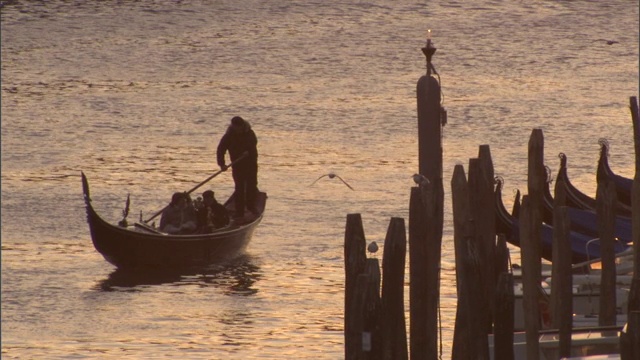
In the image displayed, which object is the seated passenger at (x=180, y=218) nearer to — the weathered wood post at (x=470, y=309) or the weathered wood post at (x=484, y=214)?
the weathered wood post at (x=484, y=214)

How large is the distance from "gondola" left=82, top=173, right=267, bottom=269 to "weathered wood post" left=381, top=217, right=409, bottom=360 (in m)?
6.53

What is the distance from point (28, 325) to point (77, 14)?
75.8 ft

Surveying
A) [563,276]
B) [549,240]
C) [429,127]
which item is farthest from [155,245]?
[563,276]

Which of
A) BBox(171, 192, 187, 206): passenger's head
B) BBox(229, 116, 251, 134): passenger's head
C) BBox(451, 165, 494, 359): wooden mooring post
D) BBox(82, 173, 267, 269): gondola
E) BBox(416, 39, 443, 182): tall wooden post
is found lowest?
BBox(82, 173, 267, 269): gondola

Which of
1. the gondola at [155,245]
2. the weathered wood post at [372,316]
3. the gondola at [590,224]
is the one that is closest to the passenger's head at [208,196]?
the gondola at [155,245]

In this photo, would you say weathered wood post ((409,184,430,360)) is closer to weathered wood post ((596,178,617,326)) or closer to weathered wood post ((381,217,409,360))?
weathered wood post ((381,217,409,360))

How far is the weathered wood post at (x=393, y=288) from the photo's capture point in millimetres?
9062

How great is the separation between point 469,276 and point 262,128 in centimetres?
1754

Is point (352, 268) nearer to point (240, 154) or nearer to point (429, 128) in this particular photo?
point (429, 128)

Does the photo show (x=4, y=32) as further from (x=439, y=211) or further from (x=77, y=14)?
(x=439, y=211)

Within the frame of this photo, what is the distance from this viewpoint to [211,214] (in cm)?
1630

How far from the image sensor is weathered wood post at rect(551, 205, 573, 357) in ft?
A: 32.1

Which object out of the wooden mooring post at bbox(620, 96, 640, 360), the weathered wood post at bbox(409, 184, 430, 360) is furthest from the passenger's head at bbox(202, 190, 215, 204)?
the weathered wood post at bbox(409, 184, 430, 360)

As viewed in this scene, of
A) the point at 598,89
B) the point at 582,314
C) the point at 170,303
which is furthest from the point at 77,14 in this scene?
the point at 582,314
